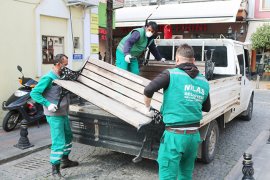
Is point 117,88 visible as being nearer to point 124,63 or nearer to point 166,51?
point 124,63

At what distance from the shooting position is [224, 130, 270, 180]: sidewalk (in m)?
4.54

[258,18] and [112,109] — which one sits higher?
[258,18]

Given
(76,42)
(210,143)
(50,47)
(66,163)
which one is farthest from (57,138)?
(76,42)

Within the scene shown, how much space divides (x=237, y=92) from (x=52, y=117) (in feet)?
12.8

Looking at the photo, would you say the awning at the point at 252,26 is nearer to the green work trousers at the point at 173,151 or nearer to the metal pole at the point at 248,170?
the metal pole at the point at 248,170

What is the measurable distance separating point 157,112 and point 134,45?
2.15 meters

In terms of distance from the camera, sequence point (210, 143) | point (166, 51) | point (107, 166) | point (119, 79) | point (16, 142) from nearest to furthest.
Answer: point (119, 79) → point (107, 166) → point (210, 143) → point (16, 142) → point (166, 51)

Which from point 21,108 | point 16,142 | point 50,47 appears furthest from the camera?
point 50,47

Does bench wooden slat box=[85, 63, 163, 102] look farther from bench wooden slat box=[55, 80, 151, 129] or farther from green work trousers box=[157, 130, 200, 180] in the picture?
green work trousers box=[157, 130, 200, 180]

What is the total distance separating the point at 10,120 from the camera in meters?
6.77

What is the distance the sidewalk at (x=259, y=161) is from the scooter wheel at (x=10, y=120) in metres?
4.57

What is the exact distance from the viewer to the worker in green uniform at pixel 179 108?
3035 millimetres

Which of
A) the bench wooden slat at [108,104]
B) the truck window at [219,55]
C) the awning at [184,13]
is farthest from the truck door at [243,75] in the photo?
the awning at [184,13]

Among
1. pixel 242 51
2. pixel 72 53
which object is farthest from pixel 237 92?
pixel 72 53
